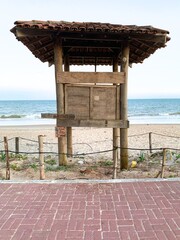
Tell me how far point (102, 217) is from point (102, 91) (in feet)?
13.1

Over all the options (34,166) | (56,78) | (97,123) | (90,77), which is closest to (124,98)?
(97,123)

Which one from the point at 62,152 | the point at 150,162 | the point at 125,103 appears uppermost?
the point at 125,103

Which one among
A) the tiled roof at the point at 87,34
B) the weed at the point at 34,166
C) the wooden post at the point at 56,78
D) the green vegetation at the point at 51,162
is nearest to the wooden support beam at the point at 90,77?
the wooden post at the point at 56,78

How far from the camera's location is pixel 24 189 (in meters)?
5.38

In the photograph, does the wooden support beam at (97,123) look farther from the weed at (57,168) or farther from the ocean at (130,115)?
the ocean at (130,115)

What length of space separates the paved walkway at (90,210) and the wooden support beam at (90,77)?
291 centimetres

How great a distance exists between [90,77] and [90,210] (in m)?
3.80

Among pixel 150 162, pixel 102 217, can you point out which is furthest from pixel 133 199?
pixel 150 162

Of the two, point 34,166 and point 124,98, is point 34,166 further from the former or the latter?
Result: point 124,98

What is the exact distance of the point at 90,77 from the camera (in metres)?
6.81

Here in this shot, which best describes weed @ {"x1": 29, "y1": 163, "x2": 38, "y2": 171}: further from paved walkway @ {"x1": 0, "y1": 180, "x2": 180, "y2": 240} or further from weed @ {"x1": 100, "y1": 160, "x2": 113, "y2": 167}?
weed @ {"x1": 100, "y1": 160, "x2": 113, "y2": 167}

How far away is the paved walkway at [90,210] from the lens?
11.9 feet

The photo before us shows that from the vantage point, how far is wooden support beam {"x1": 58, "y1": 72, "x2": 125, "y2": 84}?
6.82 m

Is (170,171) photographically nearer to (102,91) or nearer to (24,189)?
(102,91)
